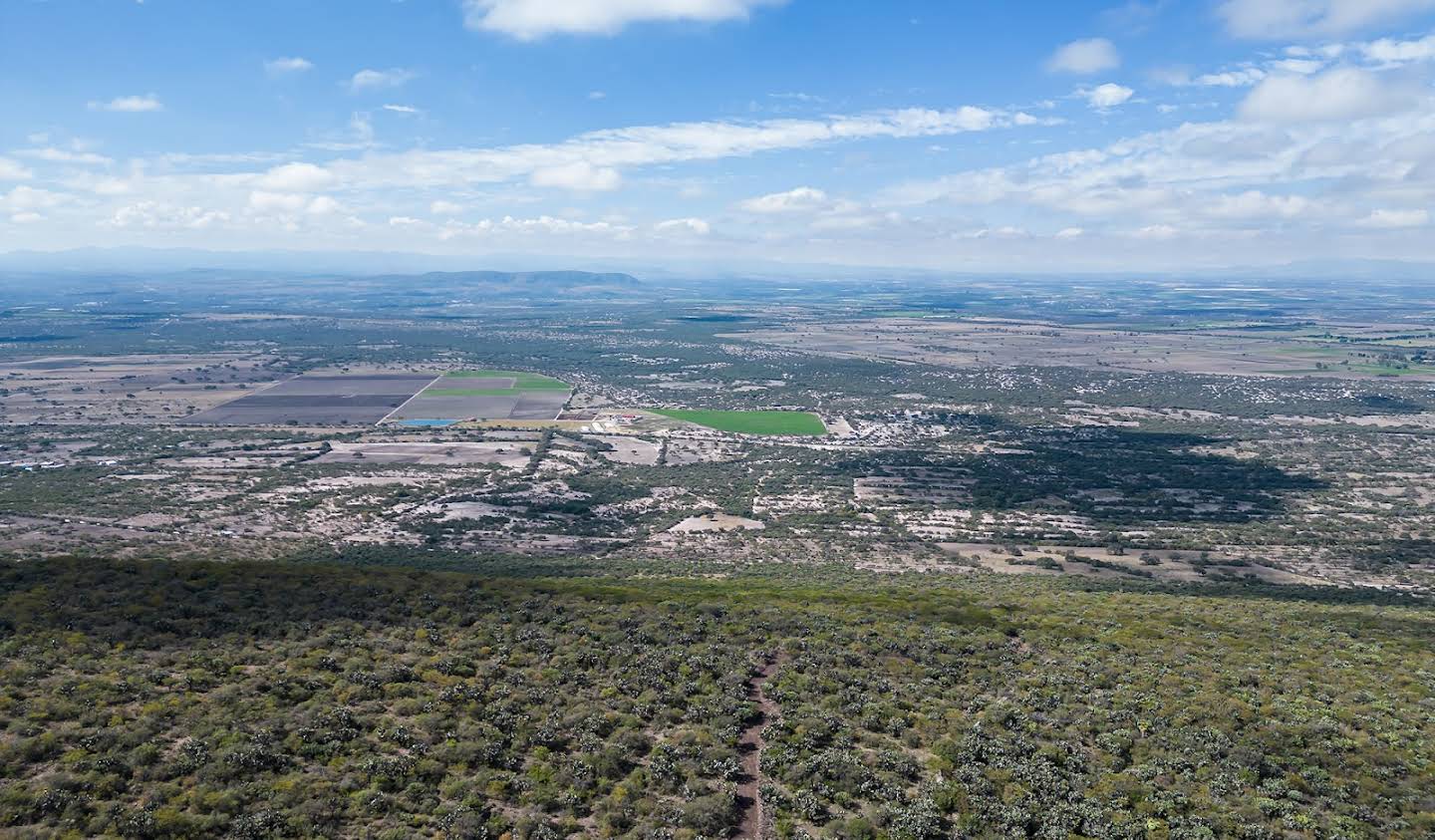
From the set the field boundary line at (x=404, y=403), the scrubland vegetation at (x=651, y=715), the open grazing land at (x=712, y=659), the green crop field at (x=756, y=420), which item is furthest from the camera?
the field boundary line at (x=404, y=403)

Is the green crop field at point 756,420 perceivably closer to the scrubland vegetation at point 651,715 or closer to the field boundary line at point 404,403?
the field boundary line at point 404,403

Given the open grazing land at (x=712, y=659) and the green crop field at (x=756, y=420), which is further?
the green crop field at (x=756, y=420)

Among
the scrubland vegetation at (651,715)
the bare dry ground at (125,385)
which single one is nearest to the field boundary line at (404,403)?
the bare dry ground at (125,385)

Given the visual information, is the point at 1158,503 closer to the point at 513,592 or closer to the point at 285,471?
the point at 513,592

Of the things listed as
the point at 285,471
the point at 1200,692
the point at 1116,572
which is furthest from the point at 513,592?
the point at 285,471

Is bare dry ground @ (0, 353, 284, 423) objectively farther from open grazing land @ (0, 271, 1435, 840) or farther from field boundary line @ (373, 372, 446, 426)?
open grazing land @ (0, 271, 1435, 840)

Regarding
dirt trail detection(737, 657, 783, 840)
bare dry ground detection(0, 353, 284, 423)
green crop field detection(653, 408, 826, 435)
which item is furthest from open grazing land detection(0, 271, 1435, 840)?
bare dry ground detection(0, 353, 284, 423)

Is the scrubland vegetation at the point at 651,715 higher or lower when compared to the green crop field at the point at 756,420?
higher

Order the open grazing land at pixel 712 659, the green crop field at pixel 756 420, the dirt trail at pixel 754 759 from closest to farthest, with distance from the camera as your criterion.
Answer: the dirt trail at pixel 754 759, the open grazing land at pixel 712 659, the green crop field at pixel 756 420
